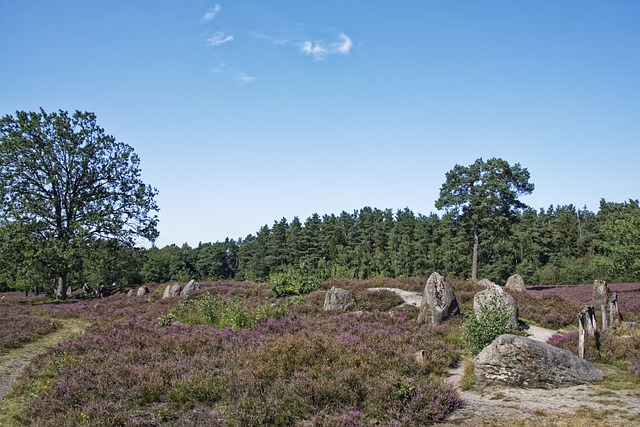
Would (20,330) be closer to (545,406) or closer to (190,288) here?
(190,288)

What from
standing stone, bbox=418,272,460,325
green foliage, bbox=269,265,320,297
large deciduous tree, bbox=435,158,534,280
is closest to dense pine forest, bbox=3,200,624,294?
large deciduous tree, bbox=435,158,534,280

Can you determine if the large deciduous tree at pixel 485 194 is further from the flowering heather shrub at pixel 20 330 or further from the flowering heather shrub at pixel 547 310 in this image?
the flowering heather shrub at pixel 20 330

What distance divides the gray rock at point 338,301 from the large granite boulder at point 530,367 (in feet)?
34.6

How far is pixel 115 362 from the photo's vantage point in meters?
12.1

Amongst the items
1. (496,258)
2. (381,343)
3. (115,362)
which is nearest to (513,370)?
(381,343)

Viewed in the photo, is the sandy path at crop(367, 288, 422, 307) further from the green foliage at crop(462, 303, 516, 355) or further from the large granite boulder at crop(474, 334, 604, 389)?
the large granite boulder at crop(474, 334, 604, 389)

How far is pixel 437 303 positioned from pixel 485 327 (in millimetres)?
4607

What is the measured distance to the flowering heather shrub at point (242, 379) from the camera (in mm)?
8523

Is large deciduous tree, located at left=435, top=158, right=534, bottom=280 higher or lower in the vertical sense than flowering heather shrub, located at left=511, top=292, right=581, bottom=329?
higher

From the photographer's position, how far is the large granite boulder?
10.6m

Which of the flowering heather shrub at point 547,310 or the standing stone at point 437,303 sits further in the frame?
the flowering heather shrub at point 547,310

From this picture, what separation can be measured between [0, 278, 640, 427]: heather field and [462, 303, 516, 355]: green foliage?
0.61m

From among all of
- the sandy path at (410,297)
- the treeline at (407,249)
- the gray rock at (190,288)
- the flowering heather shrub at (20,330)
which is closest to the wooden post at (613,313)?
the sandy path at (410,297)

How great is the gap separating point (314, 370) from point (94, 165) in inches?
1187
